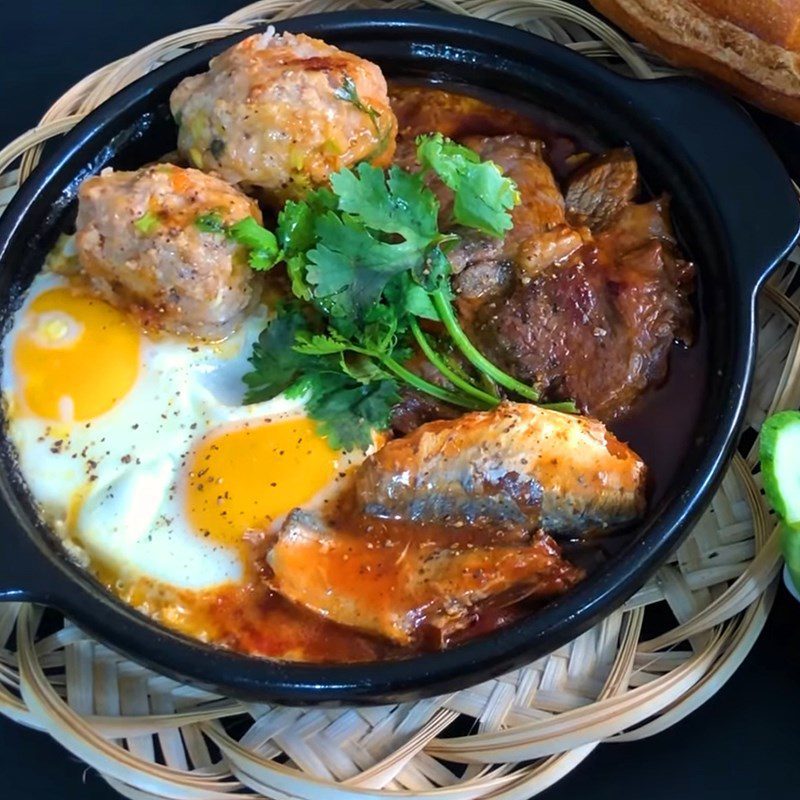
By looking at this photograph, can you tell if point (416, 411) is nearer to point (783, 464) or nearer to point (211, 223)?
point (211, 223)

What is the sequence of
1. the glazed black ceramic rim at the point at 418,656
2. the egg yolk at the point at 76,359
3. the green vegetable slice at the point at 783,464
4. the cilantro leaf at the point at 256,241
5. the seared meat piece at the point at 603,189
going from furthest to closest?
the seared meat piece at the point at 603,189 < the egg yolk at the point at 76,359 < the cilantro leaf at the point at 256,241 < the green vegetable slice at the point at 783,464 < the glazed black ceramic rim at the point at 418,656

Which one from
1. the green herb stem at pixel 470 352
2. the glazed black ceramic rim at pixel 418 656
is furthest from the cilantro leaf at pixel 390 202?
the glazed black ceramic rim at pixel 418 656

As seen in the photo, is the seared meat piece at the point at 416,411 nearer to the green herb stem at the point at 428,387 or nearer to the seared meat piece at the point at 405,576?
the green herb stem at the point at 428,387

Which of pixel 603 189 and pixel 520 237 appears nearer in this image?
pixel 520 237

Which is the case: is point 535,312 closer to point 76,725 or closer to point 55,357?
point 55,357

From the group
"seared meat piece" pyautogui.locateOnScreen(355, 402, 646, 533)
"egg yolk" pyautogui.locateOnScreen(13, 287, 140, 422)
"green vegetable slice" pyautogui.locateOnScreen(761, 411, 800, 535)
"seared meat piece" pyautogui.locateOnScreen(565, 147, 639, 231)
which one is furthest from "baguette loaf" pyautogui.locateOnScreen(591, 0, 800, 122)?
"egg yolk" pyautogui.locateOnScreen(13, 287, 140, 422)

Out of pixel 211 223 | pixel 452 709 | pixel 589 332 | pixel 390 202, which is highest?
pixel 390 202

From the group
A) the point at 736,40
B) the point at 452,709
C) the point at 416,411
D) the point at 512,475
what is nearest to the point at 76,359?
the point at 416,411
